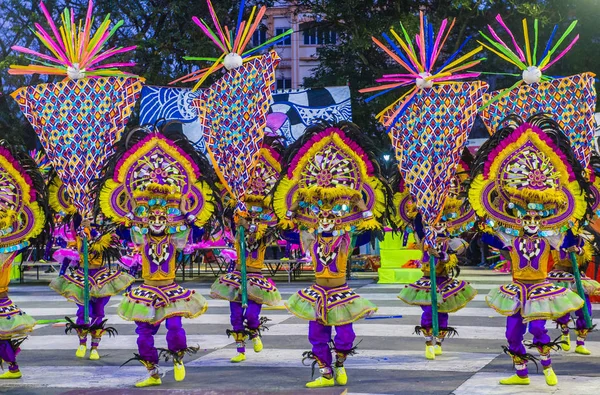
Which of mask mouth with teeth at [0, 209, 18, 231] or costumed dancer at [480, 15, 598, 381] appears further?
costumed dancer at [480, 15, 598, 381]

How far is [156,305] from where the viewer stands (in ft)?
27.2

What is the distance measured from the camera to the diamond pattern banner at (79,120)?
9.34 metres

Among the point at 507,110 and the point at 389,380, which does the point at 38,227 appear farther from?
the point at 507,110

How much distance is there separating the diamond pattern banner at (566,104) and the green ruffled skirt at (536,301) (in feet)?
6.45

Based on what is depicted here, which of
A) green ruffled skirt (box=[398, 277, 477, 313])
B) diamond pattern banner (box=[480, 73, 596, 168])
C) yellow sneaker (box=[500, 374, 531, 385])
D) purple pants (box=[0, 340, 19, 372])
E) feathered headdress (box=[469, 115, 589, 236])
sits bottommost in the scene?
yellow sneaker (box=[500, 374, 531, 385])

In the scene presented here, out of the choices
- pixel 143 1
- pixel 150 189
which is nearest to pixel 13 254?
pixel 150 189

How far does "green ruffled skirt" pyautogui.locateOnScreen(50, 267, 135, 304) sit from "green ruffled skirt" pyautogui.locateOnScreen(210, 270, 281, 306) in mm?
1030

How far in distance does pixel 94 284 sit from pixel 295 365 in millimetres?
2395

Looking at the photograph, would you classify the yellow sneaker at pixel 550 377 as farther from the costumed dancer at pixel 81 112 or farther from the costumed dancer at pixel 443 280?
the costumed dancer at pixel 81 112

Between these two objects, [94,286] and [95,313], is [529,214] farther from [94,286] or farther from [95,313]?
[95,313]

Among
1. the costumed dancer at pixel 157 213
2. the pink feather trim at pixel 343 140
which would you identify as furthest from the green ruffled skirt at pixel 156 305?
the pink feather trim at pixel 343 140

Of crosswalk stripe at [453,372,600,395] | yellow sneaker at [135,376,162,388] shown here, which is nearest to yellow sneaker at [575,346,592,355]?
crosswalk stripe at [453,372,600,395]

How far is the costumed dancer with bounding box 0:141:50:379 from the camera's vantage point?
8523mm

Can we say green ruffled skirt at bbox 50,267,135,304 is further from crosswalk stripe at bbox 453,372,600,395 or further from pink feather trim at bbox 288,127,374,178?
crosswalk stripe at bbox 453,372,600,395
